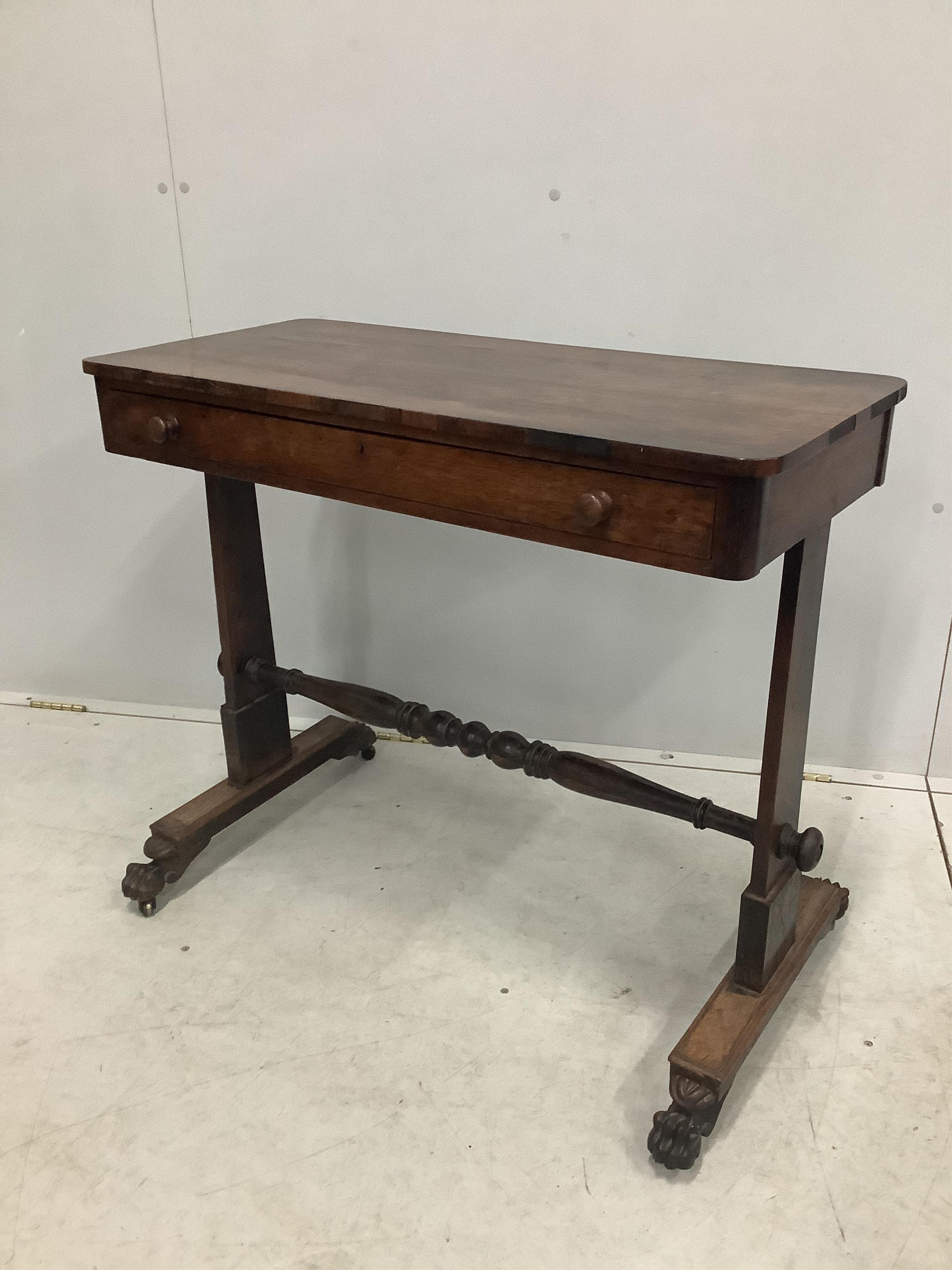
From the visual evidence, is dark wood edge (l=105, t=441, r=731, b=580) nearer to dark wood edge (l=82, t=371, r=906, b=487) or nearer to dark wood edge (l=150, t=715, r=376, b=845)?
dark wood edge (l=82, t=371, r=906, b=487)

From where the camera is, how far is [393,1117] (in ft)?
6.00

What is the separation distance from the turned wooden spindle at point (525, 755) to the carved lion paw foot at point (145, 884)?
46cm

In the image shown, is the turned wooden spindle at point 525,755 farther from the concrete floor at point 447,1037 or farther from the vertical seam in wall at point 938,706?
the vertical seam in wall at point 938,706

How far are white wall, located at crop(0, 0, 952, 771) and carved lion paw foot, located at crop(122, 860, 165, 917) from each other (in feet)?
2.82

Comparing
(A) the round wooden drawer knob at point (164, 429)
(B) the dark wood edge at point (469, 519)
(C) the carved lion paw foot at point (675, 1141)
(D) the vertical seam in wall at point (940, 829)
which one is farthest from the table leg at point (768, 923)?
(A) the round wooden drawer knob at point (164, 429)

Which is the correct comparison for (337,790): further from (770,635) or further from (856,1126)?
(856,1126)

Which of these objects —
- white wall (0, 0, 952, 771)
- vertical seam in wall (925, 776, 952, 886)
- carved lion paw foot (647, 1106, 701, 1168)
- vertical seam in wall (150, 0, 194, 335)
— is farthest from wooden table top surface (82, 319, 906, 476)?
vertical seam in wall (925, 776, 952, 886)

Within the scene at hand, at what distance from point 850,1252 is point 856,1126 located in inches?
9.3

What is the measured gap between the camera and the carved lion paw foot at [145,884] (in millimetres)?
2307

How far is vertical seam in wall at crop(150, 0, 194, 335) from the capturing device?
Answer: 2.54 meters

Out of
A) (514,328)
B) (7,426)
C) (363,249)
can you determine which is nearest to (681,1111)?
(514,328)

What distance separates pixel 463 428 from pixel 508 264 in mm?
1062

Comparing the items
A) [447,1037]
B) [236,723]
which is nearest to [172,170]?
[236,723]

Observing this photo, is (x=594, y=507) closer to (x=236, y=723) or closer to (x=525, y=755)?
(x=525, y=755)
